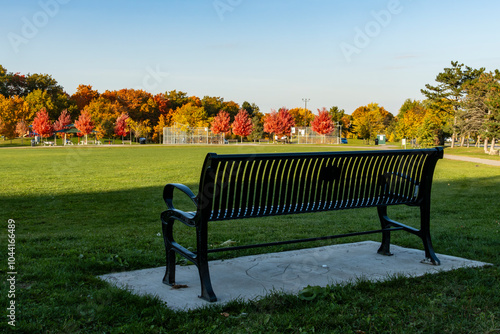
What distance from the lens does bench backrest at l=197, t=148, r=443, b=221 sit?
12.3 ft

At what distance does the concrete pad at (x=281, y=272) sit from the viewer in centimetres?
372

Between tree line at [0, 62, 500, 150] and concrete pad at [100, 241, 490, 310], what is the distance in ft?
98.8

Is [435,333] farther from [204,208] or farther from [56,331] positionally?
[56,331]

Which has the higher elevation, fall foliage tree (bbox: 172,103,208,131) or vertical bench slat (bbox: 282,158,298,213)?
fall foliage tree (bbox: 172,103,208,131)

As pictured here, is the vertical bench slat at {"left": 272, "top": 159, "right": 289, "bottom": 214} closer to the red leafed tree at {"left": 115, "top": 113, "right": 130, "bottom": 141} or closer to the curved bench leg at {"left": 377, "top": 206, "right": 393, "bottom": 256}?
the curved bench leg at {"left": 377, "top": 206, "right": 393, "bottom": 256}

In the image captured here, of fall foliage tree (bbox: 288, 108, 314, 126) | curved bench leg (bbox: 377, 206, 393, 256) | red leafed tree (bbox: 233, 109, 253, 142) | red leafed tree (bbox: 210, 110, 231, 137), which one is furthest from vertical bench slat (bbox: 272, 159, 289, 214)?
fall foliage tree (bbox: 288, 108, 314, 126)

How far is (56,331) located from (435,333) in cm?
231

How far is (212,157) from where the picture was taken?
3.52 meters

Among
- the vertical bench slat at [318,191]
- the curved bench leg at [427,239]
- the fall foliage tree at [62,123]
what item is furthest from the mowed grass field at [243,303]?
the fall foliage tree at [62,123]

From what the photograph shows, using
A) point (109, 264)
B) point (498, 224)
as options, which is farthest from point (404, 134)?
point (109, 264)

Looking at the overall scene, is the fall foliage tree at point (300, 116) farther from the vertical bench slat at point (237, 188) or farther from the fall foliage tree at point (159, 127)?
the vertical bench slat at point (237, 188)

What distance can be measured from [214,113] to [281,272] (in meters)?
101

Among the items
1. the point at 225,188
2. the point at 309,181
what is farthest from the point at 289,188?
the point at 225,188

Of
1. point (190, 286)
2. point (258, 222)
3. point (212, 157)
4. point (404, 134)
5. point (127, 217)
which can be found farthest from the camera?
point (404, 134)
